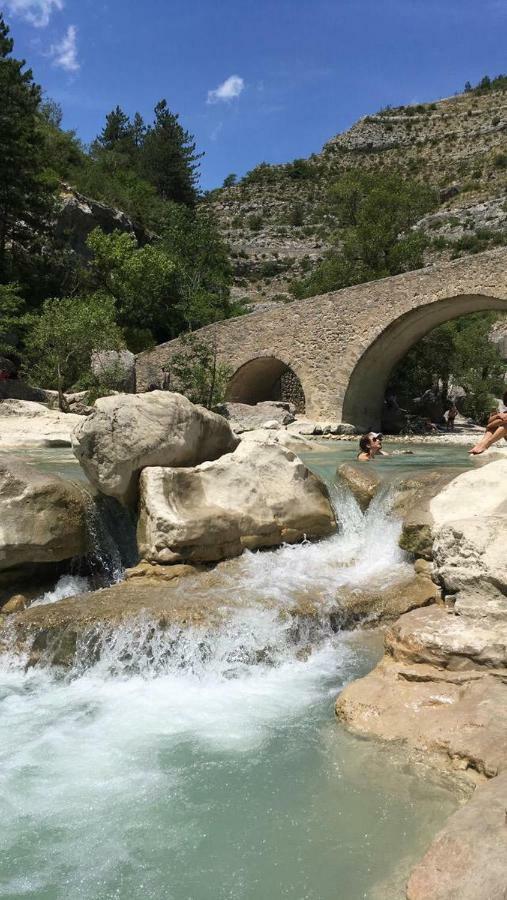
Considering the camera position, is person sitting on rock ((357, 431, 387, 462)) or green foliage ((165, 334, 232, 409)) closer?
person sitting on rock ((357, 431, 387, 462))

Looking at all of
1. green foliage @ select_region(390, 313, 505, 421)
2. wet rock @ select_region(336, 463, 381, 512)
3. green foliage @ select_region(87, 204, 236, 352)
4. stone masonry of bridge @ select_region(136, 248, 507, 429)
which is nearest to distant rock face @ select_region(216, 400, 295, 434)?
stone masonry of bridge @ select_region(136, 248, 507, 429)

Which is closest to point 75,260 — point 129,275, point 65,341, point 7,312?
point 129,275

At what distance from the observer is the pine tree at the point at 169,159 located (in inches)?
1668

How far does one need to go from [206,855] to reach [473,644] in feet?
6.47

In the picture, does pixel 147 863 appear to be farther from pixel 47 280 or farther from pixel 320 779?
pixel 47 280

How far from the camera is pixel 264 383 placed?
25469mm

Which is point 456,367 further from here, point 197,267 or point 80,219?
point 80,219

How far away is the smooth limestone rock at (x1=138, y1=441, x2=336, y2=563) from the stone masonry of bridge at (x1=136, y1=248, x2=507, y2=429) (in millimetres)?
12761

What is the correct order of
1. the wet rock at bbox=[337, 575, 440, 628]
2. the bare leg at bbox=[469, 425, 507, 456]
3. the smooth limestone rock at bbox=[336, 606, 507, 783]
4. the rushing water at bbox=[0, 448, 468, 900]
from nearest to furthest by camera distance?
the rushing water at bbox=[0, 448, 468, 900] < the smooth limestone rock at bbox=[336, 606, 507, 783] < the wet rock at bbox=[337, 575, 440, 628] < the bare leg at bbox=[469, 425, 507, 456]

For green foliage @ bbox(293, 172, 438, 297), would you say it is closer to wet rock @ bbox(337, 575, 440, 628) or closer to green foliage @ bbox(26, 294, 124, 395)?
green foliage @ bbox(26, 294, 124, 395)

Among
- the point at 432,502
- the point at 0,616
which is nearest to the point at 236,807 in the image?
the point at 0,616

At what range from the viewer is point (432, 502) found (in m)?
5.95

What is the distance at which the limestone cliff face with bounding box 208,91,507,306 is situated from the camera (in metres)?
50.3

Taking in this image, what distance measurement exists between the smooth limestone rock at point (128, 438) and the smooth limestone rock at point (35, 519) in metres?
0.38
